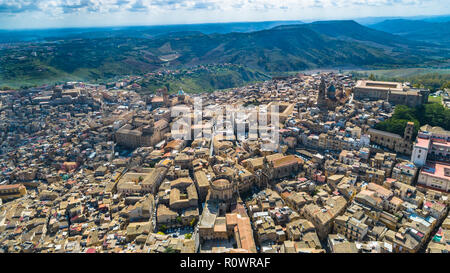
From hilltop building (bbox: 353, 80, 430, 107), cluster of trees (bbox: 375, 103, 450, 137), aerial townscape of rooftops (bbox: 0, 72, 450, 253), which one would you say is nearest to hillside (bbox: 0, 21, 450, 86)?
aerial townscape of rooftops (bbox: 0, 72, 450, 253)

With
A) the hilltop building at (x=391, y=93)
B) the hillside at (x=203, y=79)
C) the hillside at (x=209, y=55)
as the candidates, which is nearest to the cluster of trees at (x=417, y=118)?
the hilltop building at (x=391, y=93)

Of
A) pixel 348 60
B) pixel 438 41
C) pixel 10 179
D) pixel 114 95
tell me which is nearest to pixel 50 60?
pixel 114 95

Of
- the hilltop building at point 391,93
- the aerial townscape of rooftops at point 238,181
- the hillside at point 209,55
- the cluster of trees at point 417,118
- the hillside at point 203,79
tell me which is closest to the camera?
the aerial townscape of rooftops at point 238,181

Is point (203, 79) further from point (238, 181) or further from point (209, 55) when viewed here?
point (238, 181)

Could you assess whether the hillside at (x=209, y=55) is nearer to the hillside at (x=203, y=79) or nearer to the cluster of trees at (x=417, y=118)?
the hillside at (x=203, y=79)

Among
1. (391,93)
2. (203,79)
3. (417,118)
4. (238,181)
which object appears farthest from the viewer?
(203,79)

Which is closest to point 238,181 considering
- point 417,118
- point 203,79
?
point 417,118

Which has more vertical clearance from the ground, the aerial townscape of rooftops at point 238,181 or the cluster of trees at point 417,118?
the cluster of trees at point 417,118
